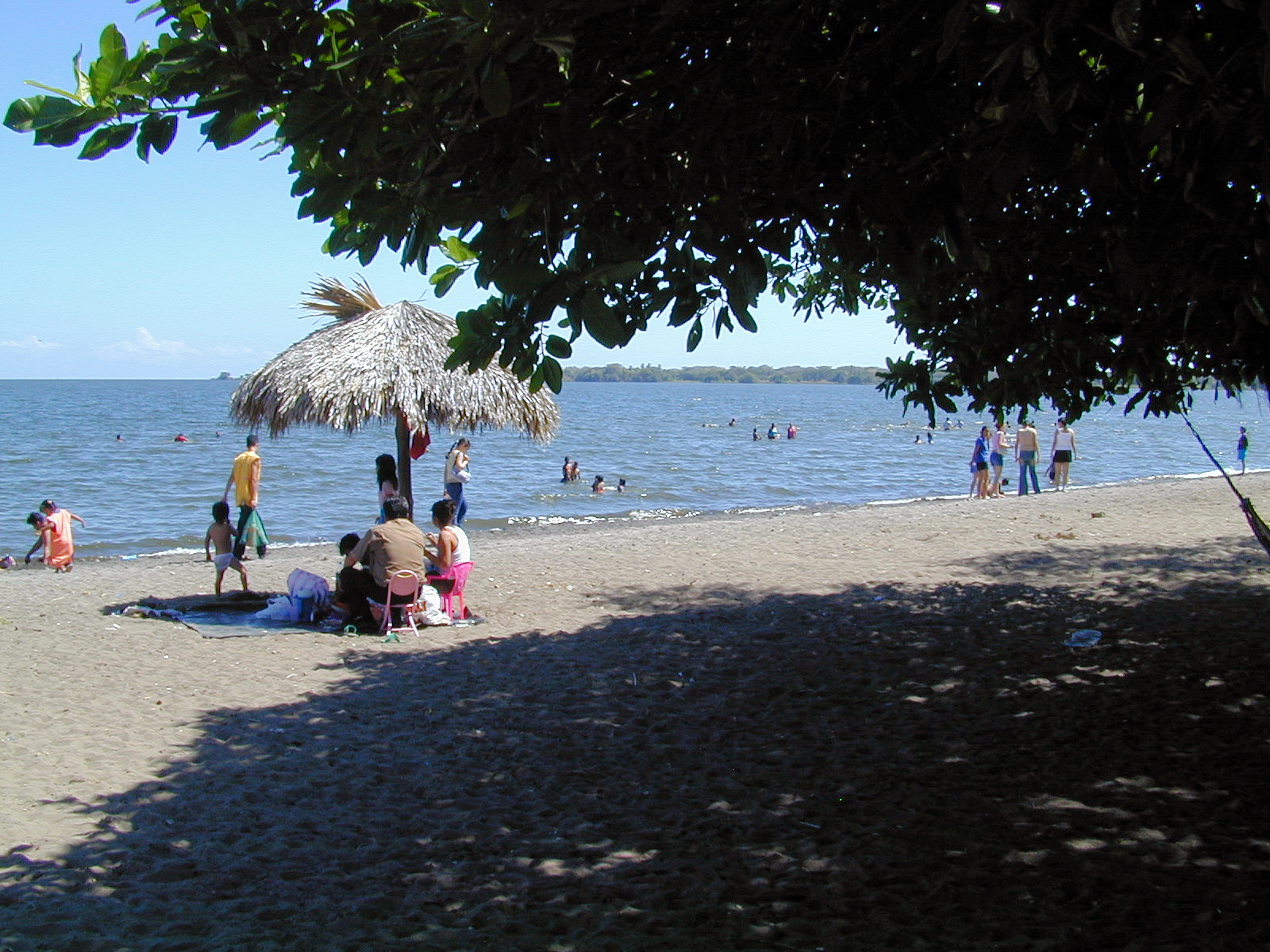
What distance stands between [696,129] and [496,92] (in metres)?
1.18

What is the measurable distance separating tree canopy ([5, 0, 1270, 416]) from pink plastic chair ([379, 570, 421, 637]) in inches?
184

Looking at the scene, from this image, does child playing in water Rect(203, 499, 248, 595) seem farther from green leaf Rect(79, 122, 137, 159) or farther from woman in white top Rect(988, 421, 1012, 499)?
woman in white top Rect(988, 421, 1012, 499)

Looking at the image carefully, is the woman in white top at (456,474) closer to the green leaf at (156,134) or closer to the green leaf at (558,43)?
the green leaf at (156,134)

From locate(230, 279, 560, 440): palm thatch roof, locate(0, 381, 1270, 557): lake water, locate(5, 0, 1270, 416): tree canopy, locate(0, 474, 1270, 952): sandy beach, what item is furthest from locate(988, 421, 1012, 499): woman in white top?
locate(5, 0, 1270, 416): tree canopy

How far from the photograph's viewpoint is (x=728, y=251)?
2986mm

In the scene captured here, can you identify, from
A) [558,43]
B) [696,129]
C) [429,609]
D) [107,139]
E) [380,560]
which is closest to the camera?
[558,43]

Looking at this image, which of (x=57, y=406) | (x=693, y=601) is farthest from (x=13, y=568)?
(x=57, y=406)

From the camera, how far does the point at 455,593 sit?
8648 millimetres

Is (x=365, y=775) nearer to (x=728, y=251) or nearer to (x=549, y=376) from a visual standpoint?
(x=549, y=376)

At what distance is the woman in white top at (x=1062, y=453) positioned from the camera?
2198cm

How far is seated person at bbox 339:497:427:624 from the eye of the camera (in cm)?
809

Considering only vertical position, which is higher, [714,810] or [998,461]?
[998,461]

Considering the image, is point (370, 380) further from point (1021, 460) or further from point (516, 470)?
point (516, 470)

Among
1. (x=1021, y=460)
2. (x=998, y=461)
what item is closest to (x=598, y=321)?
(x=1021, y=460)
